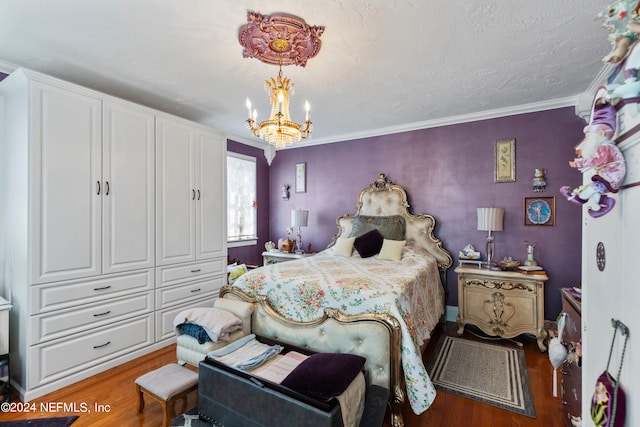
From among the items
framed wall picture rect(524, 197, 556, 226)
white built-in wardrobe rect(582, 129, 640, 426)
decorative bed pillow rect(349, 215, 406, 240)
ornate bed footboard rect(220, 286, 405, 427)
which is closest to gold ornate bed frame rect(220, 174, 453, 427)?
ornate bed footboard rect(220, 286, 405, 427)

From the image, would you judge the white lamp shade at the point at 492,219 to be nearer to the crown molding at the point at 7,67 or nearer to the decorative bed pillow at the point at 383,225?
the decorative bed pillow at the point at 383,225

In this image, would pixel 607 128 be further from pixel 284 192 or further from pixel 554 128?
pixel 284 192

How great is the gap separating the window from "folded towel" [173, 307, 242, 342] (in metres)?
2.28

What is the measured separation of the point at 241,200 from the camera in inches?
190

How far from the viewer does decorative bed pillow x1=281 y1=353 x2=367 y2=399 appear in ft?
5.09

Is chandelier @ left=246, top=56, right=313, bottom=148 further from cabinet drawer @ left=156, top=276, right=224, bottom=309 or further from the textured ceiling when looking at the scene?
cabinet drawer @ left=156, top=276, right=224, bottom=309

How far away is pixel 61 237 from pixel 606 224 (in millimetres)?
3253

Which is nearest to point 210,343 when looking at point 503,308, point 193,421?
point 193,421

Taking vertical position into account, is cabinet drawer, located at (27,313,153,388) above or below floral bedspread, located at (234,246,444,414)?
below

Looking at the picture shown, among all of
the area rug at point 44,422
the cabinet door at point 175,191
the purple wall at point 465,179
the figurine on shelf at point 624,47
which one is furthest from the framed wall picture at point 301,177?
the figurine on shelf at point 624,47

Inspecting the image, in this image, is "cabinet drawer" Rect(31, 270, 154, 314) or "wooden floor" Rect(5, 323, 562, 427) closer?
"wooden floor" Rect(5, 323, 562, 427)

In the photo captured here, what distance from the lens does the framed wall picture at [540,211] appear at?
3258 mm

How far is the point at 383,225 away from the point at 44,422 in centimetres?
351

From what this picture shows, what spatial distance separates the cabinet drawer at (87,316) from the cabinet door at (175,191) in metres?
0.42
